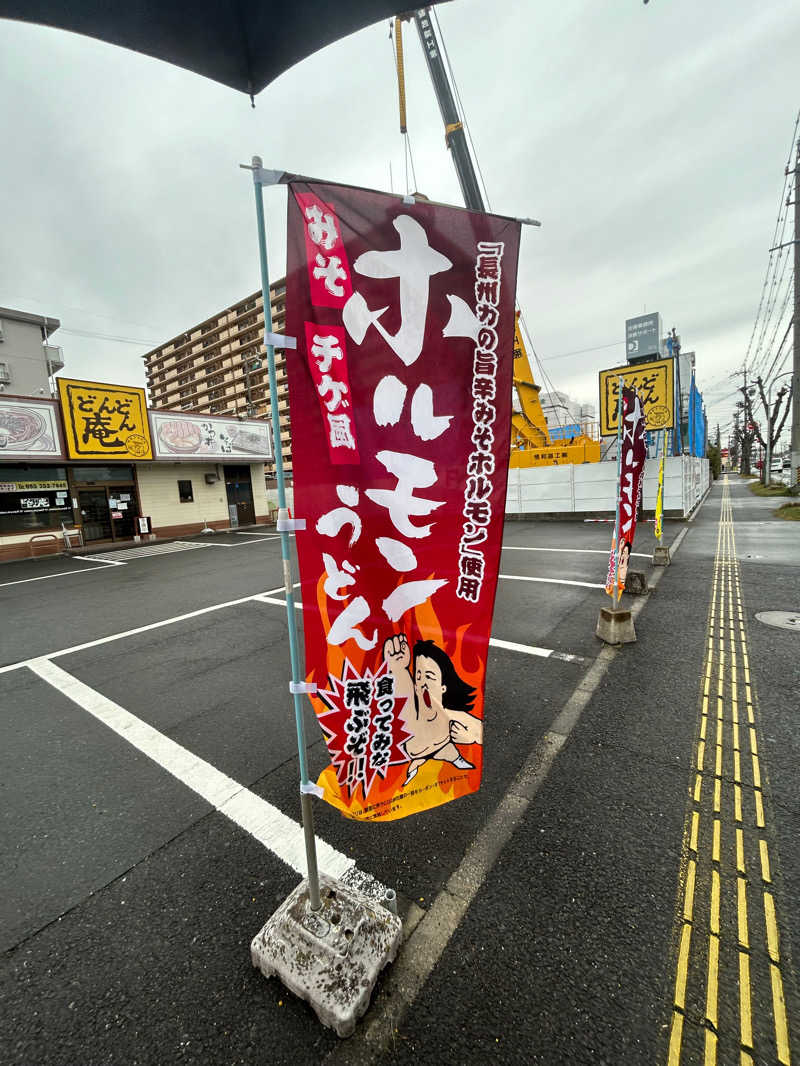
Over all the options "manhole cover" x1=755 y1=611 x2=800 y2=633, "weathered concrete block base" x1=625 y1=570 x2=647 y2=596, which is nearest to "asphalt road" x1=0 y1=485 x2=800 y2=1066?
"manhole cover" x1=755 y1=611 x2=800 y2=633

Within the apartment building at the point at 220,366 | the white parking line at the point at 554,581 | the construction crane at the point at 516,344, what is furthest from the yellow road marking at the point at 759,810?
the apartment building at the point at 220,366

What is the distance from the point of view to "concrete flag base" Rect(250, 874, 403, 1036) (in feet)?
5.34

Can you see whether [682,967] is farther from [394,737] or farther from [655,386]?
[655,386]

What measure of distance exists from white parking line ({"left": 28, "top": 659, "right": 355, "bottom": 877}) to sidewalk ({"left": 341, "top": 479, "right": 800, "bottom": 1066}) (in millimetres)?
764

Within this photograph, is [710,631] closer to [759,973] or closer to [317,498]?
[759,973]

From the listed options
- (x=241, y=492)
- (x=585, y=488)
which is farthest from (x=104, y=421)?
(x=585, y=488)

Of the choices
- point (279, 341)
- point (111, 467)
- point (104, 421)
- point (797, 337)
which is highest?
point (797, 337)

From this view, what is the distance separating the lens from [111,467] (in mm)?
17047

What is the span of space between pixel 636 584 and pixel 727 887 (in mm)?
5344

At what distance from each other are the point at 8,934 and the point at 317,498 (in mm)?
2570

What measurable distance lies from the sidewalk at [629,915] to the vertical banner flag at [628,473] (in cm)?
192

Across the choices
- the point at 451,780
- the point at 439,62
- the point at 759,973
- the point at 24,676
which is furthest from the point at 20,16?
the point at 439,62

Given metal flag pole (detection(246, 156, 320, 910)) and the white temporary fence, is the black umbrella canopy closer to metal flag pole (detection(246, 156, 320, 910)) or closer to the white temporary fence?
metal flag pole (detection(246, 156, 320, 910))

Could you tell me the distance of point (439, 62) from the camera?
14.0 meters
